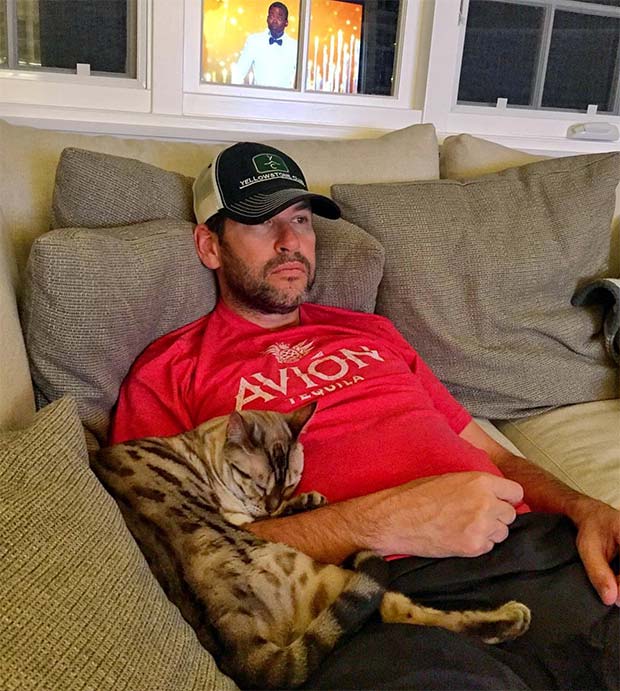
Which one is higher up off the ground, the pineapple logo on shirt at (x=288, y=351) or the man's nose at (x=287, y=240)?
the man's nose at (x=287, y=240)

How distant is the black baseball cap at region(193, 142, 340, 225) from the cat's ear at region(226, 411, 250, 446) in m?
0.53

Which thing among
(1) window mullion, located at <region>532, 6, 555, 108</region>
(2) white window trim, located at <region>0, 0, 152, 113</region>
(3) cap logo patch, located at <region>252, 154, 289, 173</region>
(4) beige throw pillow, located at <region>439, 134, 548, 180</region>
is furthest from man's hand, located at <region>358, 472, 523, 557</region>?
(1) window mullion, located at <region>532, 6, 555, 108</region>

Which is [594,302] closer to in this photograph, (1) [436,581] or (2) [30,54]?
(1) [436,581]

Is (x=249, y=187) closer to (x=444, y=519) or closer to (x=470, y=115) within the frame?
(x=444, y=519)

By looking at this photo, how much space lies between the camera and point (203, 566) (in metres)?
1.11

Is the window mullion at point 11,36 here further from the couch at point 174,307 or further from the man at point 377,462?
the man at point 377,462

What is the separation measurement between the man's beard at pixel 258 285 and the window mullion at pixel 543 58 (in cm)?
176

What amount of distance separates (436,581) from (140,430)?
634mm

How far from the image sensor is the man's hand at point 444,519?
1231 millimetres

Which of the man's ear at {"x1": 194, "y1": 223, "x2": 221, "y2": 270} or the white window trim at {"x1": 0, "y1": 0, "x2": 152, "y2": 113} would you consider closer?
the man's ear at {"x1": 194, "y1": 223, "x2": 221, "y2": 270}

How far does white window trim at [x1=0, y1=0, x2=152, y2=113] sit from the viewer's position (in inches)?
86.7

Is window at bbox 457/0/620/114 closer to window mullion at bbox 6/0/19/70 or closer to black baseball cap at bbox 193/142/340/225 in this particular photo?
black baseball cap at bbox 193/142/340/225

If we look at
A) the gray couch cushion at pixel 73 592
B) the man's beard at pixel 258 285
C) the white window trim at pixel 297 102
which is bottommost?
the gray couch cushion at pixel 73 592

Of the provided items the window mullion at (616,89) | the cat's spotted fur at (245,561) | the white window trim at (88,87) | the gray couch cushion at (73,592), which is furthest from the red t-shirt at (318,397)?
the window mullion at (616,89)
